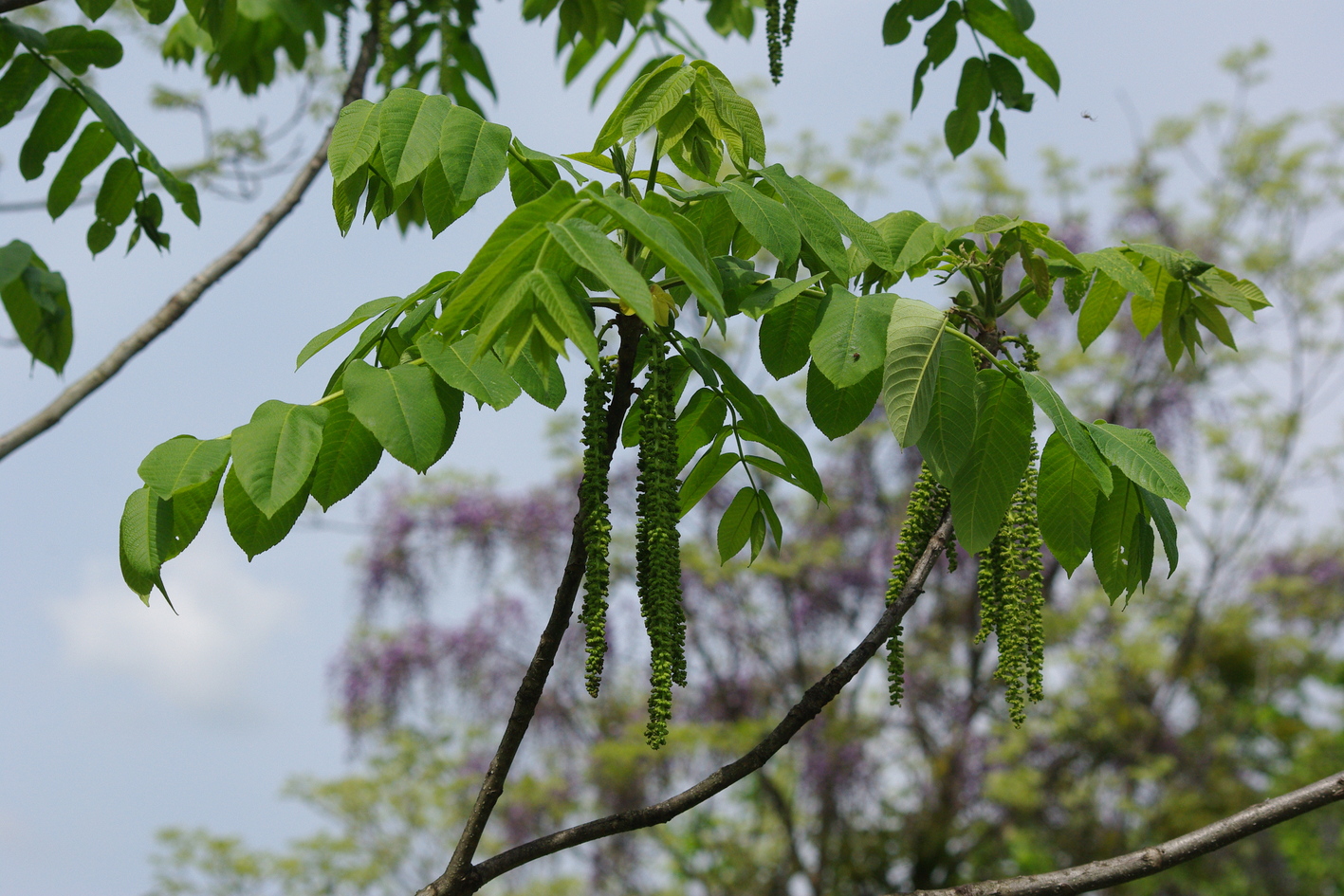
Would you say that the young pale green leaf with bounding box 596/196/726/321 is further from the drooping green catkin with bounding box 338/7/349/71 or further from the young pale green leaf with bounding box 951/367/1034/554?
the drooping green catkin with bounding box 338/7/349/71

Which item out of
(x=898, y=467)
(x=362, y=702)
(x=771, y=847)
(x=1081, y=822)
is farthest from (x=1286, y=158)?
(x=362, y=702)

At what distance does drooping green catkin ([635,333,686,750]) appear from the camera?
4.77ft

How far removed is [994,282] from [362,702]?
11.6 metres

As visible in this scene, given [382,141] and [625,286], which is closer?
[625,286]

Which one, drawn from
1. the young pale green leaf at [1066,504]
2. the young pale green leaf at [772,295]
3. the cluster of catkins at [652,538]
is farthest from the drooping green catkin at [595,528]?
the young pale green leaf at [1066,504]

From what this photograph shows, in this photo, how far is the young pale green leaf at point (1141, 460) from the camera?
5.38ft

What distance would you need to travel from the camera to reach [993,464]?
1728 mm

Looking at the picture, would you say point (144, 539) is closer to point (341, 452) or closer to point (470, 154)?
point (341, 452)

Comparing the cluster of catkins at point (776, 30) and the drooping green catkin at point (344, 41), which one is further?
the drooping green catkin at point (344, 41)

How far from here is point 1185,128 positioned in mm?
13047

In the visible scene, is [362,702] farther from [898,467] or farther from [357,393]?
[357,393]

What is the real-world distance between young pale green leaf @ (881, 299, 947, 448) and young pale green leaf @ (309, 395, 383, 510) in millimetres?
736

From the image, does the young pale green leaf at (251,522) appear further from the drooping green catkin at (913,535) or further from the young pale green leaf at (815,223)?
the drooping green catkin at (913,535)

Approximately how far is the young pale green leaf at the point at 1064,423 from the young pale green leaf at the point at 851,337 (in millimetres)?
234
